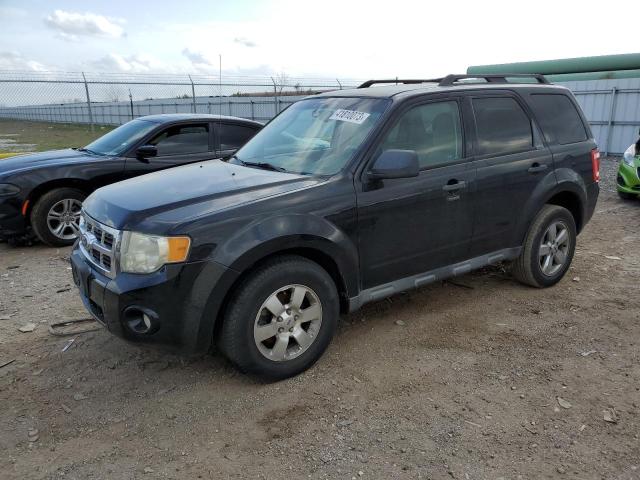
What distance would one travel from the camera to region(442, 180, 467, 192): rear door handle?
4005mm

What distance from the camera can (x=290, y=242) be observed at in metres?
3.28

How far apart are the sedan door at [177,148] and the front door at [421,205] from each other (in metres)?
3.85

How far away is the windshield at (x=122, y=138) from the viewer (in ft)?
22.6

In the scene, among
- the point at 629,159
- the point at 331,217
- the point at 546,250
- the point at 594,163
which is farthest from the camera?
the point at 629,159

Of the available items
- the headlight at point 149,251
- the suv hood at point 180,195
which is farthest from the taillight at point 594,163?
the headlight at point 149,251

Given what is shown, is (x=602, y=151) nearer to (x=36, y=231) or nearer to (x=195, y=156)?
(x=195, y=156)

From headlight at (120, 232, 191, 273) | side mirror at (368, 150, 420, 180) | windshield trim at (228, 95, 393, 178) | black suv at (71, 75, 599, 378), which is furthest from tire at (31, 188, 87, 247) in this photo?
side mirror at (368, 150, 420, 180)

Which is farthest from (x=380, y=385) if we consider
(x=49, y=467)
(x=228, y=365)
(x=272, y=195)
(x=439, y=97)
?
(x=439, y=97)

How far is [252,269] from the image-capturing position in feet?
10.6

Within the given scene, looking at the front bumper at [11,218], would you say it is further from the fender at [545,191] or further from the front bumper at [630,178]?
the front bumper at [630,178]

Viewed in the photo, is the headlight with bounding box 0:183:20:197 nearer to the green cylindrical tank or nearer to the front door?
the front door

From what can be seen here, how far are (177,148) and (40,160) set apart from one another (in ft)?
5.41

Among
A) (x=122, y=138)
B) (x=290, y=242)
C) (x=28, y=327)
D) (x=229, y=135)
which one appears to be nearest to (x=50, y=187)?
(x=122, y=138)

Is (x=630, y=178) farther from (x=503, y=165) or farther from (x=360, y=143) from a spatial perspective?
(x=360, y=143)
